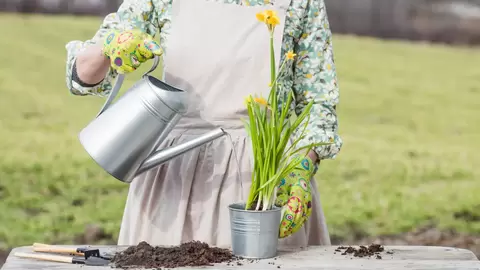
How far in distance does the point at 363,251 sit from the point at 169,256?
37 cm

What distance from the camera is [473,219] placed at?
156 inches

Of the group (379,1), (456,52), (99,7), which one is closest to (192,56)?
(99,7)

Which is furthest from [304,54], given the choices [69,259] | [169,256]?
[69,259]

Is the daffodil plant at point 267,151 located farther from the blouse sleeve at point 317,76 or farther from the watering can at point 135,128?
the blouse sleeve at point 317,76

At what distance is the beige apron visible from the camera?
5.63ft

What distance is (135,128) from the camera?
5.00 ft

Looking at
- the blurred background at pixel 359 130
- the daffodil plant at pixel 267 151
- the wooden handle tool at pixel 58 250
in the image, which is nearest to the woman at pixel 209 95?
the daffodil plant at pixel 267 151

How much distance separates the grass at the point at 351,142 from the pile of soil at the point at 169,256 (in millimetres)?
2365

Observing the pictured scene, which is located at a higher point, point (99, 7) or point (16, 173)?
point (99, 7)

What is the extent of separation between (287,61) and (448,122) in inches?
103

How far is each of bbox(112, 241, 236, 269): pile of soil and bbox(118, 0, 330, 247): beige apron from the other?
0.24 meters

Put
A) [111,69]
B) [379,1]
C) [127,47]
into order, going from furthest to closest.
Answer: [379,1] < [111,69] < [127,47]

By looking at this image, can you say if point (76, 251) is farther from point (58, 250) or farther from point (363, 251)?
point (363, 251)

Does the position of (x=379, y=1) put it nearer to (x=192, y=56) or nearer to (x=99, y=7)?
(x=99, y=7)
